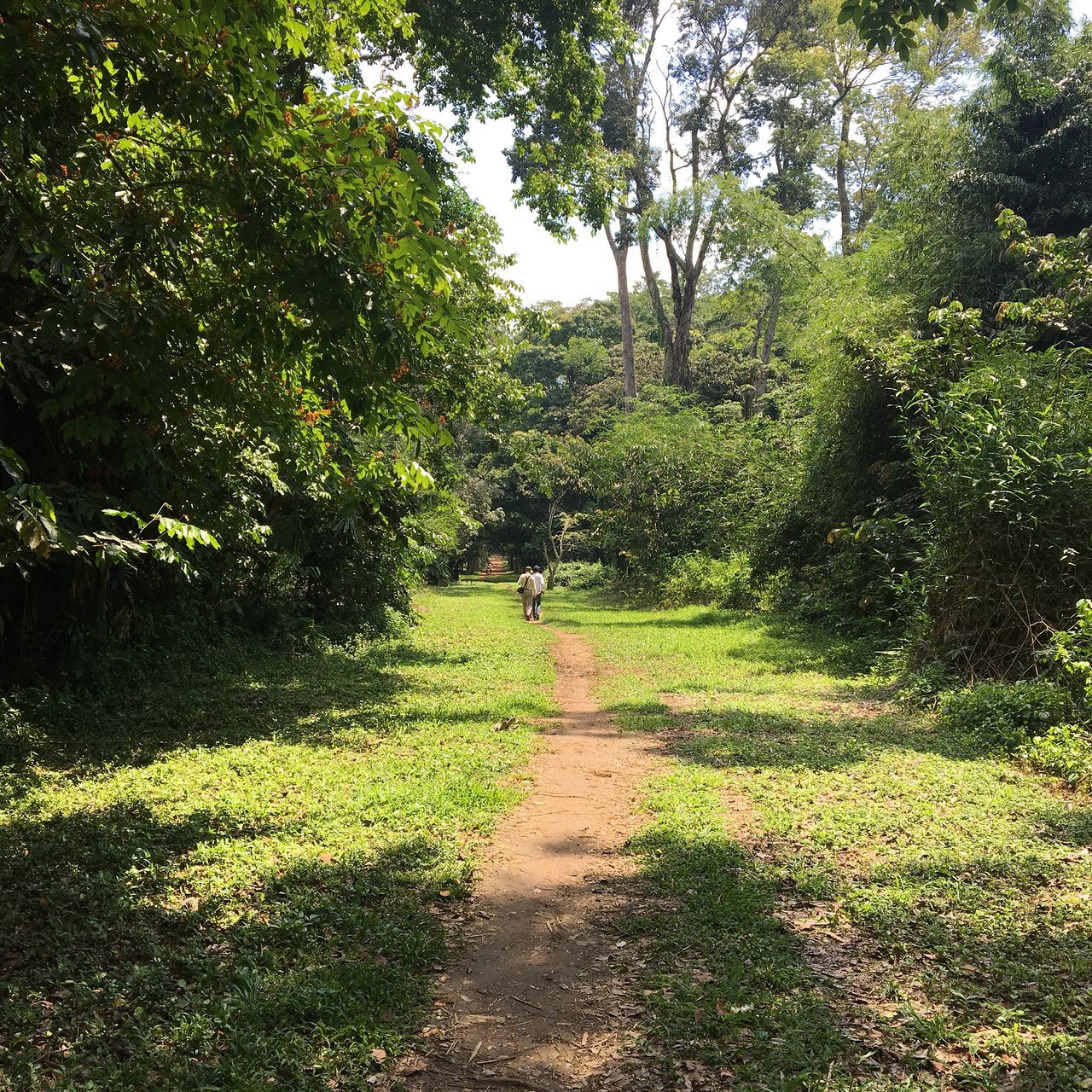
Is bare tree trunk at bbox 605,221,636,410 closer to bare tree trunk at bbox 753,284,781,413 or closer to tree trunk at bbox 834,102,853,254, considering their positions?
bare tree trunk at bbox 753,284,781,413

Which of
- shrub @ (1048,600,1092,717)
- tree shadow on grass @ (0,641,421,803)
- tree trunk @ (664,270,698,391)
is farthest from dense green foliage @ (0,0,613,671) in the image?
tree trunk @ (664,270,698,391)

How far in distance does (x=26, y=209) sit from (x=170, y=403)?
1.17 meters

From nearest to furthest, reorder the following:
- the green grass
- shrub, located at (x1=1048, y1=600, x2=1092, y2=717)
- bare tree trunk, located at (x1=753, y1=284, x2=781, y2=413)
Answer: the green grass < shrub, located at (x1=1048, y1=600, x2=1092, y2=717) < bare tree trunk, located at (x1=753, y1=284, x2=781, y2=413)

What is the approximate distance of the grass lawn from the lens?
293cm

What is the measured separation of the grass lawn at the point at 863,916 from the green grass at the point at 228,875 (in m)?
1.23

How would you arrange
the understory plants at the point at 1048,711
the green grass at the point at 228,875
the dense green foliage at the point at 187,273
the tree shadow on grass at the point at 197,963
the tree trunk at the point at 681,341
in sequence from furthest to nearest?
the tree trunk at the point at 681,341 → the understory plants at the point at 1048,711 → the dense green foliage at the point at 187,273 → the green grass at the point at 228,875 → the tree shadow on grass at the point at 197,963

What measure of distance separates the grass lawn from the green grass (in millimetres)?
1232

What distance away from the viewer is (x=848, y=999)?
129 inches

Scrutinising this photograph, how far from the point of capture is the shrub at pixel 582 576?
35469 mm

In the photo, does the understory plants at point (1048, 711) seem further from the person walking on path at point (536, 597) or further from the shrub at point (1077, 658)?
the person walking on path at point (536, 597)

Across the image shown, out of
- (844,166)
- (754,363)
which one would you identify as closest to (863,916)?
(754,363)

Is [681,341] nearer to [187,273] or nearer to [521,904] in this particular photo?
[187,273]

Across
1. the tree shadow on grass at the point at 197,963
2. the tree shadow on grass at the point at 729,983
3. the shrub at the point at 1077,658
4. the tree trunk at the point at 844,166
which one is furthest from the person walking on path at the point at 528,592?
the tree trunk at the point at 844,166

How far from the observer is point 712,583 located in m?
21.1
